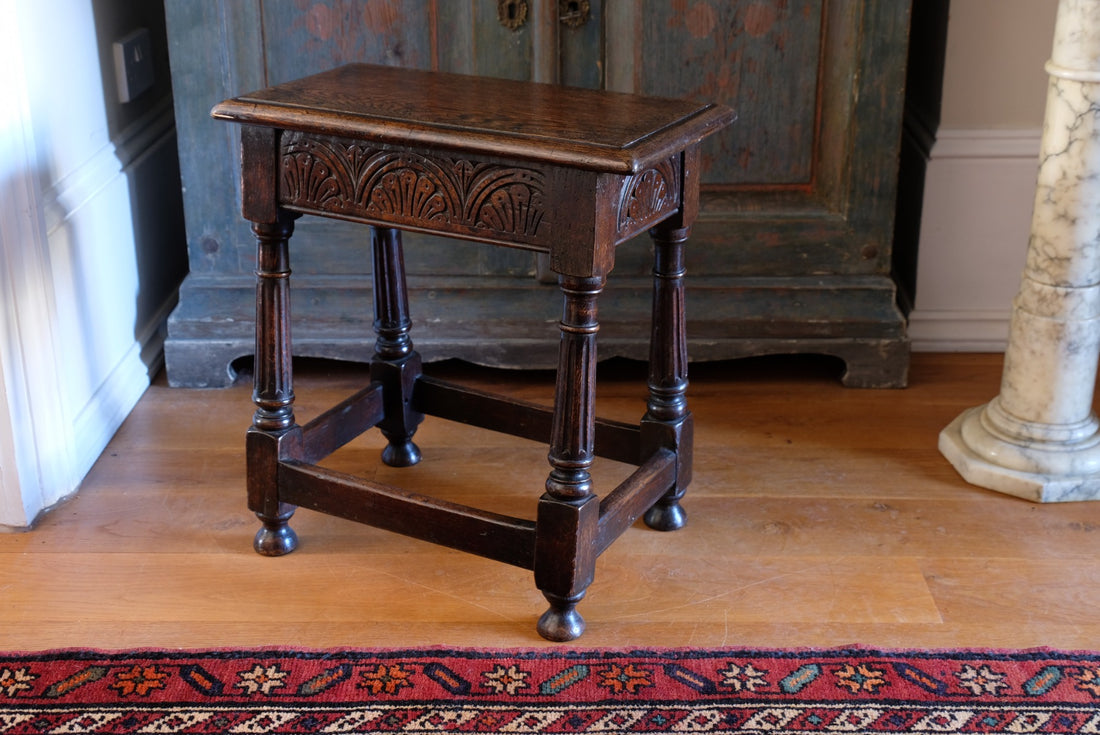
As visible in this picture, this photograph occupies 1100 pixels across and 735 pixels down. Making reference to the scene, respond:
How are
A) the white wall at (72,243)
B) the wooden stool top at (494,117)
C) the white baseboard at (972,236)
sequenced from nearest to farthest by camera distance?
the wooden stool top at (494,117), the white wall at (72,243), the white baseboard at (972,236)

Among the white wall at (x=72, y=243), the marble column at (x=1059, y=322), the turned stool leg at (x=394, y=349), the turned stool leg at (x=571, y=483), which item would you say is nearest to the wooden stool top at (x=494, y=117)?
the turned stool leg at (x=571, y=483)

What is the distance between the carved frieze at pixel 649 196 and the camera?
5.57ft

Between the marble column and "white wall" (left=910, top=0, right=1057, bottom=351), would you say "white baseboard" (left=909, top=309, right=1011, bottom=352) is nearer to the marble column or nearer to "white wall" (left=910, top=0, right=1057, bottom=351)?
"white wall" (left=910, top=0, right=1057, bottom=351)

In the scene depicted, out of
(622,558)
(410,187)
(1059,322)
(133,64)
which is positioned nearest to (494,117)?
(410,187)

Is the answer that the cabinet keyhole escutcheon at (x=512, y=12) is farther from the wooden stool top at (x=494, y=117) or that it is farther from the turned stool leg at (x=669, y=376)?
the turned stool leg at (x=669, y=376)

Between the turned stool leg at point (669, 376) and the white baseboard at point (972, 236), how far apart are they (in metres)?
1.05

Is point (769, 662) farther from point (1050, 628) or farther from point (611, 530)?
point (1050, 628)

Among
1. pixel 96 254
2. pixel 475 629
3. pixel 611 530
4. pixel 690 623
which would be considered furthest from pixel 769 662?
pixel 96 254

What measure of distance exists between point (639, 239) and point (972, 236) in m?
0.80

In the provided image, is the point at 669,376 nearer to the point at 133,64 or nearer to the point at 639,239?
the point at 639,239

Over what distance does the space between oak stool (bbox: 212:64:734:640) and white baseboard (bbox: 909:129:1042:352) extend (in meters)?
1.07

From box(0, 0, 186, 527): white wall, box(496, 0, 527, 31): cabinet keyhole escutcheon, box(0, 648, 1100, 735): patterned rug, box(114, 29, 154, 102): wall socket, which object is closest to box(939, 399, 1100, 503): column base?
box(0, 648, 1100, 735): patterned rug

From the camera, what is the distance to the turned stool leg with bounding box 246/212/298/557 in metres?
1.91

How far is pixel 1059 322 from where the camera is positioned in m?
2.20
